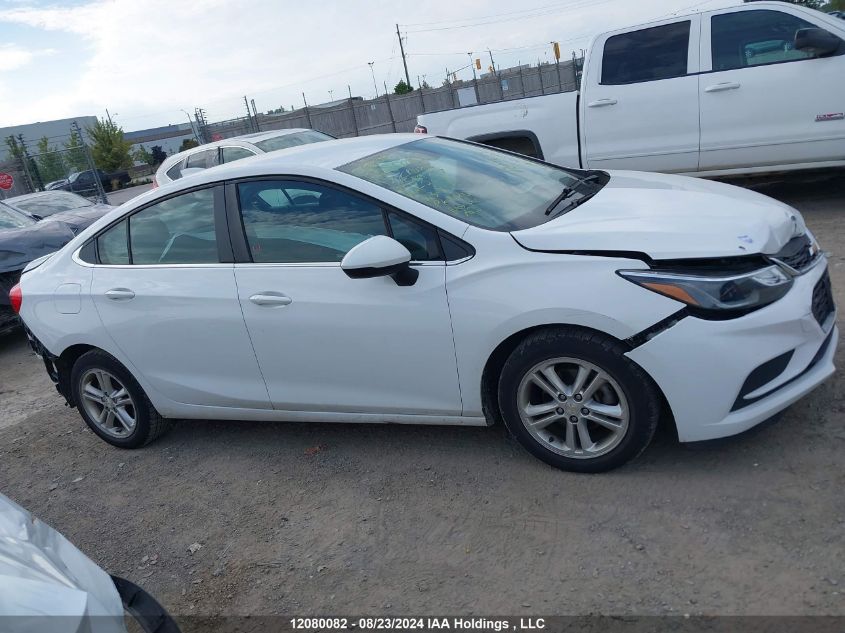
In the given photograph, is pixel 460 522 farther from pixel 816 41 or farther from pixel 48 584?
pixel 816 41

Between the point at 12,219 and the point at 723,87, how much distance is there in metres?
8.53

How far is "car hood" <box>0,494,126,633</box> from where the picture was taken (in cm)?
196

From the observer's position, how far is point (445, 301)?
353cm

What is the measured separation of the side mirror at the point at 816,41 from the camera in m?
6.65

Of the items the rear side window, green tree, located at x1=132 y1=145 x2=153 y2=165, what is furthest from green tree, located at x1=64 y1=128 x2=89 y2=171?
green tree, located at x1=132 y1=145 x2=153 y2=165

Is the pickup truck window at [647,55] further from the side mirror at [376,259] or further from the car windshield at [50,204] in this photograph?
the car windshield at [50,204]

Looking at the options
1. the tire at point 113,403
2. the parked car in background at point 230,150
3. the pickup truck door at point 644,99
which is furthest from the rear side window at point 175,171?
the tire at point 113,403

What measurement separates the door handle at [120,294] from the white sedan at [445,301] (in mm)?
13

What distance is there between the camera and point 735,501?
317 cm

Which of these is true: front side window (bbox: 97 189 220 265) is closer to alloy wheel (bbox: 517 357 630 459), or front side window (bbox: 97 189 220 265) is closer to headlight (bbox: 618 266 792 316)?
alloy wheel (bbox: 517 357 630 459)

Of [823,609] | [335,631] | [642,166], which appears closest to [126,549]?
[335,631]

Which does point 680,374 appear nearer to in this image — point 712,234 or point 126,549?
point 712,234

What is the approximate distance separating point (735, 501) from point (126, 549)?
2.85m

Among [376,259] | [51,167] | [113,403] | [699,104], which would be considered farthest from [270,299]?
[51,167]
